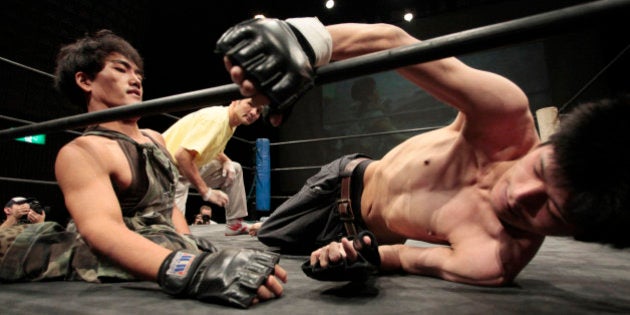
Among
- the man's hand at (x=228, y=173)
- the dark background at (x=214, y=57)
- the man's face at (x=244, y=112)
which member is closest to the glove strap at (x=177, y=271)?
the man's face at (x=244, y=112)

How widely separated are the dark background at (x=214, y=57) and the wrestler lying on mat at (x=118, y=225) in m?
2.10

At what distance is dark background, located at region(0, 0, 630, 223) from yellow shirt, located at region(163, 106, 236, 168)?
99 centimetres

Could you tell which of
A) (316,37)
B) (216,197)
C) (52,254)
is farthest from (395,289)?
(216,197)

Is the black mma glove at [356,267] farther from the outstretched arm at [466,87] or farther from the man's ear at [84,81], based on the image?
the man's ear at [84,81]

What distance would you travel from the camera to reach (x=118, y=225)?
2.73ft

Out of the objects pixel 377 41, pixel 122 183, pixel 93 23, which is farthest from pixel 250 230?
pixel 93 23

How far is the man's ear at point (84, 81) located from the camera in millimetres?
1169

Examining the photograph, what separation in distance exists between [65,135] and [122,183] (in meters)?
3.64

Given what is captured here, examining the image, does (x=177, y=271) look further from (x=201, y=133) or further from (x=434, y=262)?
(x=201, y=133)

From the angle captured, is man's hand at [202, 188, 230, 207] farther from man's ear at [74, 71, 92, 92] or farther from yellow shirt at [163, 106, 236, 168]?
man's ear at [74, 71, 92, 92]

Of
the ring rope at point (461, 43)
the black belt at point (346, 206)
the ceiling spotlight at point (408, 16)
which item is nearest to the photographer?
the ring rope at point (461, 43)

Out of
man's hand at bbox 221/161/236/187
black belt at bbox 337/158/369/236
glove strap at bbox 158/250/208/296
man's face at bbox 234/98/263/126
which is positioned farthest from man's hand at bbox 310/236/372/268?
man's hand at bbox 221/161/236/187

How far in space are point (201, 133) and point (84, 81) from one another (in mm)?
1082

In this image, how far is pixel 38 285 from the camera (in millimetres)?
927
